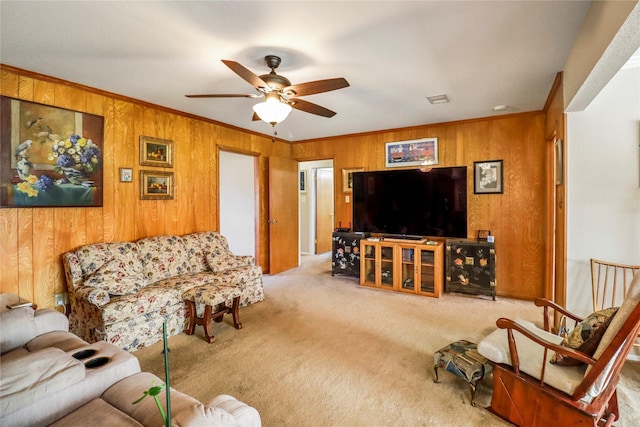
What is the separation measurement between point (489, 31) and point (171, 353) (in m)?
3.56

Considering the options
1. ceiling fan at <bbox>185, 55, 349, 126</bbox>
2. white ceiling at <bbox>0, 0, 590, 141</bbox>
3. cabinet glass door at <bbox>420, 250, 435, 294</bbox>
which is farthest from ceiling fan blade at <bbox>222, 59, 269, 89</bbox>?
cabinet glass door at <bbox>420, 250, 435, 294</bbox>

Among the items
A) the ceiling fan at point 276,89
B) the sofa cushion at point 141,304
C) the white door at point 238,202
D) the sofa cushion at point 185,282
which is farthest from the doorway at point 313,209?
the ceiling fan at point 276,89

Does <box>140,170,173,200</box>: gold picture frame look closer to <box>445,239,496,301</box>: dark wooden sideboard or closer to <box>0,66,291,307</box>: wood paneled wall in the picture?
<box>0,66,291,307</box>: wood paneled wall

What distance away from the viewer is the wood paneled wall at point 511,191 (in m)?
3.99

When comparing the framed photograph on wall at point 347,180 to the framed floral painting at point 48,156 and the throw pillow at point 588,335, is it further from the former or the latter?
the throw pillow at point 588,335

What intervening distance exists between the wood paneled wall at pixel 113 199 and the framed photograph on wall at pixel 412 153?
2421 millimetres

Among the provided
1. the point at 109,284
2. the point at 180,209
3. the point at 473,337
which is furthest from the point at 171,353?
the point at 473,337

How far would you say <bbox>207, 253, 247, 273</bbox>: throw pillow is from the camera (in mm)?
3791

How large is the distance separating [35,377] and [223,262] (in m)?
2.79

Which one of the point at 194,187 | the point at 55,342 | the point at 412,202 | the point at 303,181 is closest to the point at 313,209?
the point at 303,181

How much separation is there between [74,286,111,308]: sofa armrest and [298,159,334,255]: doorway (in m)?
4.95

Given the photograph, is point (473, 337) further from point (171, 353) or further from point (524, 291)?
point (171, 353)

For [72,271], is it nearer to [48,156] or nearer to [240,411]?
[48,156]

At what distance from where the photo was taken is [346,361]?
2.48m
